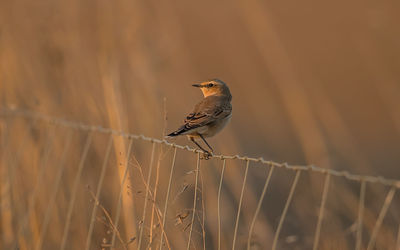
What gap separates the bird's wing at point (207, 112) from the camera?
12.5 feet

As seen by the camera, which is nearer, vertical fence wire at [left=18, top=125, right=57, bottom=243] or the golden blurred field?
vertical fence wire at [left=18, top=125, right=57, bottom=243]

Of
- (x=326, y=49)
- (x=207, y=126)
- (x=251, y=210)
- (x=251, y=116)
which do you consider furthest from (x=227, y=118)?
(x=326, y=49)

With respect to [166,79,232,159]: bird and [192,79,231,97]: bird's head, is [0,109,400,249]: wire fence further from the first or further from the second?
[192,79,231,97]: bird's head

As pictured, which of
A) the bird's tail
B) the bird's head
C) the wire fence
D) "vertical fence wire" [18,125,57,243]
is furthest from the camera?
the bird's head

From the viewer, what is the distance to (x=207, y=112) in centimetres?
394

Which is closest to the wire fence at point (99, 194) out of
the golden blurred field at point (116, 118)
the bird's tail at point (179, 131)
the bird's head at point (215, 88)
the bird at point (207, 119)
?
the golden blurred field at point (116, 118)

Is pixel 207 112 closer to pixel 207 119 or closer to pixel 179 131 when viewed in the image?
pixel 207 119

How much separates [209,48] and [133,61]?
10.2 meters

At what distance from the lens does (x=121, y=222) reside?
14.9 ft

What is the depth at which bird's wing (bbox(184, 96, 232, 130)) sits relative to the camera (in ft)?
12.5

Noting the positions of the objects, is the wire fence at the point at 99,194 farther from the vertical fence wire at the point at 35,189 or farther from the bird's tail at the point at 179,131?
the bird's tail at the point at 179,131

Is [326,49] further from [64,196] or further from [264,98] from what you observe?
[64,196]

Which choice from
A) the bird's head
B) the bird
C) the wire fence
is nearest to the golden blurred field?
the wire fence

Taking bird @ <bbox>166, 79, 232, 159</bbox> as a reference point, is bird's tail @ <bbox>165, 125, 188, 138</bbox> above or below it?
below
